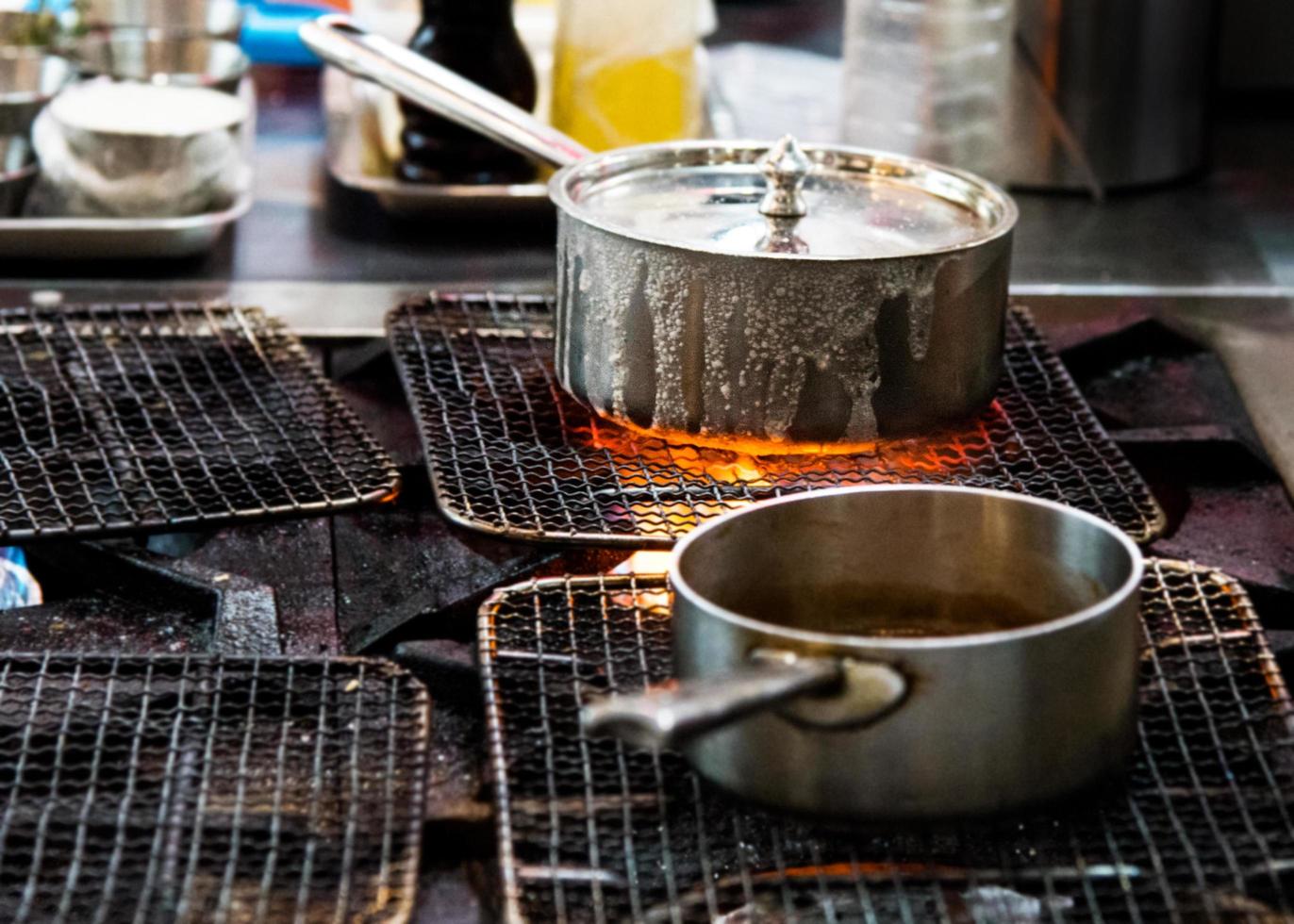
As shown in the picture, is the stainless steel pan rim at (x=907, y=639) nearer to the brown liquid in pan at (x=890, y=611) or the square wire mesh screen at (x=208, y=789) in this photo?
the brown liquid in pan at (x=890, y=611)

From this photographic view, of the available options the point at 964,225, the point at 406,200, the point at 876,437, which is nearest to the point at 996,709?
the point at 876,437

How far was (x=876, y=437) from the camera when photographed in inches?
36.1

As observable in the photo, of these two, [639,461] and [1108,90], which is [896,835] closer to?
[639,461]

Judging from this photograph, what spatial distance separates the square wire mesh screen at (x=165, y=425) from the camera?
0.93 m

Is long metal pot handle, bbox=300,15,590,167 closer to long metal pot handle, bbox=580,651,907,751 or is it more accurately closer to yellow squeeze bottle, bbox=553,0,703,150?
yellow squeeze bottle, bbox=553,0,703,150

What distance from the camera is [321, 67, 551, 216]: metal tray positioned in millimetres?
1450

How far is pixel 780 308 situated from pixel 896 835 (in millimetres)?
308

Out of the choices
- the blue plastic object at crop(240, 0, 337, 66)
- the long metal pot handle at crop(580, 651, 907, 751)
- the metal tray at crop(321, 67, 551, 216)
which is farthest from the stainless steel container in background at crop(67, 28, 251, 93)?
the long metal pot handle at crop(580, 651, 907, 751)

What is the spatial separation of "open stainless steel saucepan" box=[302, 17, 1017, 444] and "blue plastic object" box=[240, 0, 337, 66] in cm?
114

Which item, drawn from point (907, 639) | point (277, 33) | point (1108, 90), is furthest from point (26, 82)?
point (907, 639)

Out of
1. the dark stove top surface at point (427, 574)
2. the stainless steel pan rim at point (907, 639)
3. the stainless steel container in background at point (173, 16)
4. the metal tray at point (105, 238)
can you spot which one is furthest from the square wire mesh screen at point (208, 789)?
the stainless steel container in background at point (173, 16)

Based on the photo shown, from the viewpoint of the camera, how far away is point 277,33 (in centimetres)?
206

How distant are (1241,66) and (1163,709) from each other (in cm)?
139

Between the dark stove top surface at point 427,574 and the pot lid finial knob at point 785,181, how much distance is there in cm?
21
